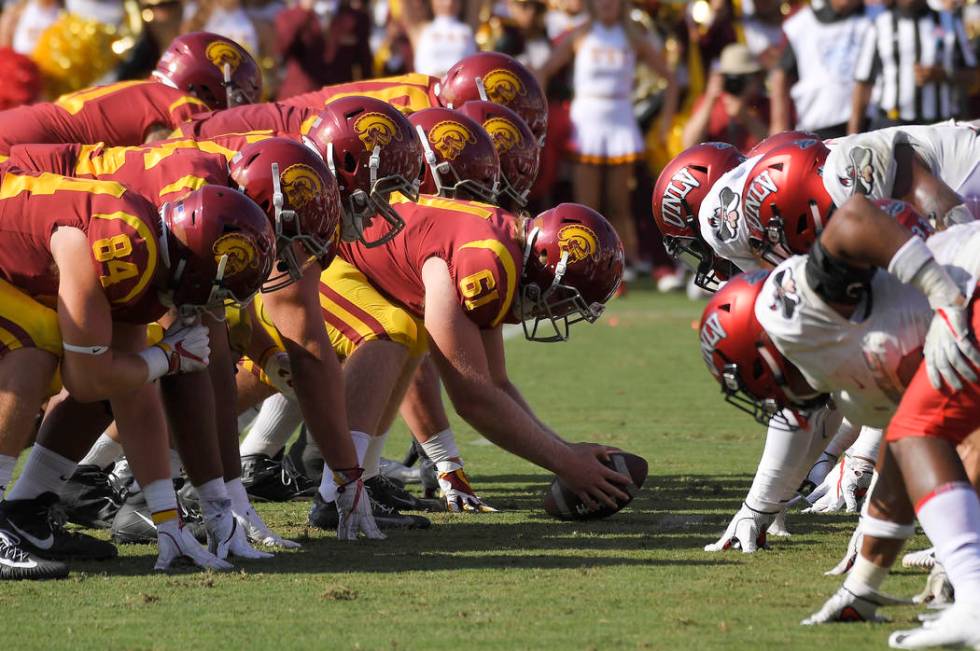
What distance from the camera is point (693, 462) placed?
7902mm

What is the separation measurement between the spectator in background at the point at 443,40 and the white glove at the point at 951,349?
10.2m

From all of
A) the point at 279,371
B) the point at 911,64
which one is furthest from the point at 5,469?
the point at 911,64

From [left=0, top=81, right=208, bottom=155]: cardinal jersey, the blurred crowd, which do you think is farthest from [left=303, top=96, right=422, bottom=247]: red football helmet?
the blurred crowd

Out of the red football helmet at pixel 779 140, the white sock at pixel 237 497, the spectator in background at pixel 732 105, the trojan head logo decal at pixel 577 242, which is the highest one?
the red football helmet at pixel 779 140

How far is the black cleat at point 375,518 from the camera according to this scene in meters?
6.39

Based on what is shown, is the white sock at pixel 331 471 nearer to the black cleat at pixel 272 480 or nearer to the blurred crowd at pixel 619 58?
the black cleat at pixel 272 480

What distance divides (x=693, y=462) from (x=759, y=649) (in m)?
3.48

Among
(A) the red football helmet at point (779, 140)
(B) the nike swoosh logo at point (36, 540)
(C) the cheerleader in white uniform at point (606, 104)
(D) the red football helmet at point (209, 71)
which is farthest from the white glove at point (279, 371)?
(C) the cheerleader in white uniform at point (606, 104)

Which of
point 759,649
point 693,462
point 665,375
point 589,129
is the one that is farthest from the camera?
point 589,129

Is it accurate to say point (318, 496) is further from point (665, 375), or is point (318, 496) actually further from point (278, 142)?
point (665, 375)

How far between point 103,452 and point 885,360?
332 centimetres

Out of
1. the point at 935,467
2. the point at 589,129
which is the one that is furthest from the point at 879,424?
the point at 589,129

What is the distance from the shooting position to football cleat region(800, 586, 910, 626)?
4.69m

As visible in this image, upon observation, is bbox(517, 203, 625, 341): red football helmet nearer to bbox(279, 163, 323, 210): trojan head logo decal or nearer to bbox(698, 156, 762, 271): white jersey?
bbox(698, 156, 762, 271): white jersey
